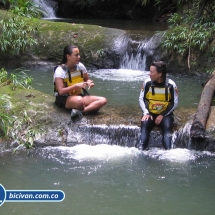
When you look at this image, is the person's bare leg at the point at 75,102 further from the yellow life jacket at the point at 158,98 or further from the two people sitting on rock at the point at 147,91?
the yellow life jacket at the point at 158,98

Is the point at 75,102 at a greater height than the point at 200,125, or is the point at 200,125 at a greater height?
the point at 75,102

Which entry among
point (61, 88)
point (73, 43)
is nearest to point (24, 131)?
point (61, 88)

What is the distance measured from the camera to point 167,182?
5.04 metres

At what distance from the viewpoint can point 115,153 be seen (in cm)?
587

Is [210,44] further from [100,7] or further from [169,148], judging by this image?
[100,7]

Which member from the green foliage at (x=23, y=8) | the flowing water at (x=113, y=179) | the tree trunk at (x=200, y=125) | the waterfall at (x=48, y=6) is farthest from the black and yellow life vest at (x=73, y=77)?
the waterfall at (x=48, y=6)

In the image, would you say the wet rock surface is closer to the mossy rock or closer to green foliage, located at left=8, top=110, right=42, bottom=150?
green foliage, located at left=8, top=110, right=42, bottom=150

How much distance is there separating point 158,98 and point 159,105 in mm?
100

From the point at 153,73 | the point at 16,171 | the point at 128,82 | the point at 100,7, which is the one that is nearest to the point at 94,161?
the point at 16,171

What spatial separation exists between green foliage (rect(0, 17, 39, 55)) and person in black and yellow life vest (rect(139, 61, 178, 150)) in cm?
615

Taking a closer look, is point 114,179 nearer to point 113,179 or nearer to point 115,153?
point 113,179

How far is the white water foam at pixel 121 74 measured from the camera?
10.2 m

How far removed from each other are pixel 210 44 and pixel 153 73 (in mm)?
5141

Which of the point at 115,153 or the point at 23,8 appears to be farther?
the point at 23,8
